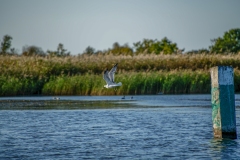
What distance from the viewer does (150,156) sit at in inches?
425

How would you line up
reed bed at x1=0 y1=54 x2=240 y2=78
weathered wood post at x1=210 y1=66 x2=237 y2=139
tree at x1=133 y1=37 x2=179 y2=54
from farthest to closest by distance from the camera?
tree at x1=133 y1=37 x2=179 y2=54 < reed bed at x1=0 y1=54 x2=240 y2=78 < weathered wood post at x1=210 y1=66 x2=237 y2=139

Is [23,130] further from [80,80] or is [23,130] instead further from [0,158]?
[80,80]

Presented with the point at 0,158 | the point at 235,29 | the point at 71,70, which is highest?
the point at 235,29

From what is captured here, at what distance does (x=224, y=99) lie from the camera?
39.5 ft

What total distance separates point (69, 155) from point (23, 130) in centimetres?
366

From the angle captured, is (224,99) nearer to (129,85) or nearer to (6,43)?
(129,85)

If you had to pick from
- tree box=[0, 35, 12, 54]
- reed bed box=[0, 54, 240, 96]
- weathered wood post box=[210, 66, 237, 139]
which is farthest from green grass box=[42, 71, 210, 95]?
tree box=[0, 35, 12, 54]

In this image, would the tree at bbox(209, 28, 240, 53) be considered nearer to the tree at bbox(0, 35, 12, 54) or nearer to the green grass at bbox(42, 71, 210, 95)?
the tree at bbox(0, 35, 12, 54)

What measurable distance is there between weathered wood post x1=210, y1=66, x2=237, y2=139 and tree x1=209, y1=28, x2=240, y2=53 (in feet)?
172

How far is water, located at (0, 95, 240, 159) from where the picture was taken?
36.4 feet

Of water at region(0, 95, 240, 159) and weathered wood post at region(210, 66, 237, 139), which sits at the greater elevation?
weathered wood post at region(210, 66, 237, 139)

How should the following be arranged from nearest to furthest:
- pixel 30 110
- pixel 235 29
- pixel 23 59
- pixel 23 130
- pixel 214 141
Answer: pixel 214 141
pixel 23 130
pixel 30 110
pixel 23 59
pixel 235 29

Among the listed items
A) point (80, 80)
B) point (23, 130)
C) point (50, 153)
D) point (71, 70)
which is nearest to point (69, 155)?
point (50, 153)

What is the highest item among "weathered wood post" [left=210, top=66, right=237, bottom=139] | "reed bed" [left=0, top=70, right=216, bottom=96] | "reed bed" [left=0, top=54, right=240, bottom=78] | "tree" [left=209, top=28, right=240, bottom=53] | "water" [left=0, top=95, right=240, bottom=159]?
"tree" [left=209, top=28, right=240, bottom=53]
